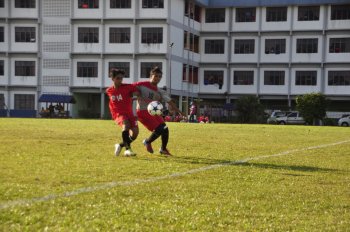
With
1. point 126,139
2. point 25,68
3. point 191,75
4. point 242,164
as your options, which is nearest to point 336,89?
point 191,75

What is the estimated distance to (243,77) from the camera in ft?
198

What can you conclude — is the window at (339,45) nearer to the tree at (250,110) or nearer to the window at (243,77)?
the window at (243,77)

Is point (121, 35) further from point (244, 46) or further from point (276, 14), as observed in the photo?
point (276, 14)

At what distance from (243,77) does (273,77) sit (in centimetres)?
318

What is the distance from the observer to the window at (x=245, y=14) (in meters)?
60.2

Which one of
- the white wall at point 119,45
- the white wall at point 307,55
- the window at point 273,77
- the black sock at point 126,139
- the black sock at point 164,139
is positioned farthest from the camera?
the window at point 273,77

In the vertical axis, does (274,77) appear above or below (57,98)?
above

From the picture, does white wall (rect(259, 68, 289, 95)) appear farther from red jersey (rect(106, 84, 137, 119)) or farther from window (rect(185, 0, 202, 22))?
red jersey (rect(106, 84, 137, 119))

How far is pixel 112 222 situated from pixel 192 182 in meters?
2.63

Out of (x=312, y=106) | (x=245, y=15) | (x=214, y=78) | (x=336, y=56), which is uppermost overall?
(x=245, y=15)

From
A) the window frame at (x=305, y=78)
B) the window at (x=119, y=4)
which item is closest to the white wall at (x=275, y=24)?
the window frame at (x=305, y=78)

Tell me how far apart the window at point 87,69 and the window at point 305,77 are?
824 inches

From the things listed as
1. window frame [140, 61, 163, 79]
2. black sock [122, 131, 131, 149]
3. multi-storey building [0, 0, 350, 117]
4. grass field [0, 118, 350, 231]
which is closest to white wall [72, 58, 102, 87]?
multi-storey building [0, 0, 350, 117]

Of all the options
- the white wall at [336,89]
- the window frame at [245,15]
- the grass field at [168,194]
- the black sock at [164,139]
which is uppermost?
the window frame at [245,15]
